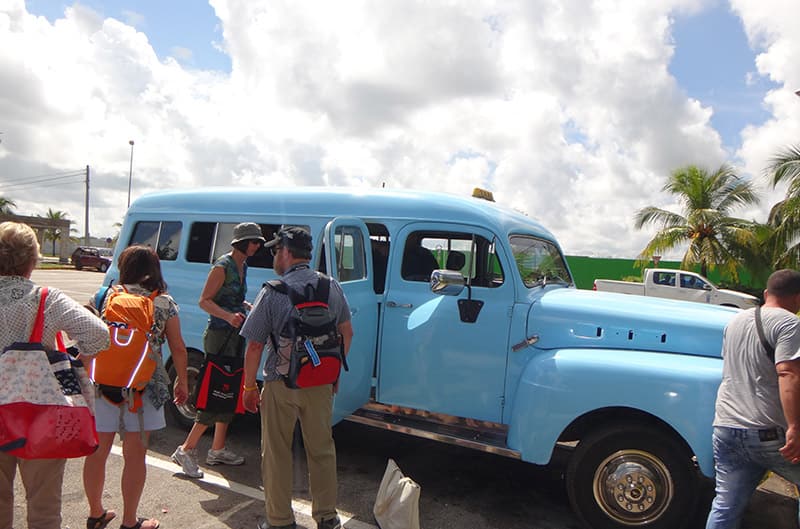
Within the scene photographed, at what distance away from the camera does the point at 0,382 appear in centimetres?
231

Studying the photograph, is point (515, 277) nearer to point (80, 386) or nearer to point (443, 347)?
point (443, 347)

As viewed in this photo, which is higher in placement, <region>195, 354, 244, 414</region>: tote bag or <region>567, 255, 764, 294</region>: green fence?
<region>567, 255, 764, 294</region>: green fence

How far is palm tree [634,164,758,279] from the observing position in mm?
20312

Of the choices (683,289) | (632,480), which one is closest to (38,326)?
(632,480)

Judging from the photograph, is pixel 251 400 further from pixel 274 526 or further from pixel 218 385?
pixel 218 385

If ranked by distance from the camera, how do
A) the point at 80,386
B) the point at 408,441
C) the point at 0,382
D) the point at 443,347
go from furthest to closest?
the point at 408,441 < the point at 443,347 < the point at 80,386 < the point at 0,382

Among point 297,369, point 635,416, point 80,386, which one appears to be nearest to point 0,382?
point 80,386

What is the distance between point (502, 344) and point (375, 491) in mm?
1495

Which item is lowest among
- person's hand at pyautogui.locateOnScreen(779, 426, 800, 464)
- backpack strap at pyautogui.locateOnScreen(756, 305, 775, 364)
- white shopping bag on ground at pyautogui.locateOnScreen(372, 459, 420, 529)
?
white shopping bag on ground at pyautogui.locateOnScreen(372, 459, 420, 529)

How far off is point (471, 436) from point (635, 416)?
111 centimetres

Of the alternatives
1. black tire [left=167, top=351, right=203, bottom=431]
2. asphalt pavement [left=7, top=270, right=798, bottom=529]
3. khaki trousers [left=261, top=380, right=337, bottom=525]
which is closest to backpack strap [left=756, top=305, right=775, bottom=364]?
asphalt pavement [left=7, top=270, right=798, bottom=529]

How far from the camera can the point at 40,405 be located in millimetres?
2350

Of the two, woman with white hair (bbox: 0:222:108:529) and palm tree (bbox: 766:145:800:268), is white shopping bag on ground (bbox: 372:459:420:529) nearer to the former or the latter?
woman with white hair (bbox: 0:222:108:529)

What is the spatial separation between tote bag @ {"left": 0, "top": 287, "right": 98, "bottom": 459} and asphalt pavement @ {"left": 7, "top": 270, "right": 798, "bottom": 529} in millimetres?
1322
